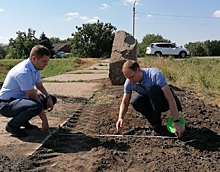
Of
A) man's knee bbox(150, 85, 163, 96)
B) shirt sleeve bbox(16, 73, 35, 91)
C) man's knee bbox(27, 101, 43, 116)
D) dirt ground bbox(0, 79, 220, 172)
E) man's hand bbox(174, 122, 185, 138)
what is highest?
shirt sleeve bbox(16, 73, 35, 91)

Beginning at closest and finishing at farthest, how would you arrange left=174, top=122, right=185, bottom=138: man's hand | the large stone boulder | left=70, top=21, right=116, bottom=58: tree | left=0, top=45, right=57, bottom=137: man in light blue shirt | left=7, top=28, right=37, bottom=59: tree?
left=174, top=122, right=185, bottom=138: man's hand → left=0, top=45, right=57, bottom=137: man in light blue shirt → the large stone boulder → left=70, top=21, right=116, bottom=58: tree → left=7, top=28, right=37, bottom=59: tree

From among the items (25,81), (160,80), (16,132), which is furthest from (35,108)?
(160,80)

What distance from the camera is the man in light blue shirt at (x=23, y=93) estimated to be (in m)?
4.58

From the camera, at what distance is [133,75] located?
14.8ft

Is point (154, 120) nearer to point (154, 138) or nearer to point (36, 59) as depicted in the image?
point (154, 138)

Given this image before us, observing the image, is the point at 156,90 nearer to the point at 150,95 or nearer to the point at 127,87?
the point at 150,95

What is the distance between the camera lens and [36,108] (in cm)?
464

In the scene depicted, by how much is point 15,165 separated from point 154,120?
2072mm

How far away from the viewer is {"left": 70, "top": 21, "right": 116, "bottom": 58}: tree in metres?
39.1

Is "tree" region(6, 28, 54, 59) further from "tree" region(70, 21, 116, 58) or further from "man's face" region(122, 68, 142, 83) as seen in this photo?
"man's face" region(122, 68, 142, 83)

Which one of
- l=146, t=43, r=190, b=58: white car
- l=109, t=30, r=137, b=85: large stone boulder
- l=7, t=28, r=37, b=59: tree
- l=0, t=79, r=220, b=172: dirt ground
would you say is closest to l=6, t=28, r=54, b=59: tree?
l=7, t=28, r=37, b=59: tree

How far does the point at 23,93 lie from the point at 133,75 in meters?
1.55

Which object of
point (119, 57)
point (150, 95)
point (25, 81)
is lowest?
point (150, 95)

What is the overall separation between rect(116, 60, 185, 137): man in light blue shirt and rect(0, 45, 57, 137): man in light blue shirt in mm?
1088
